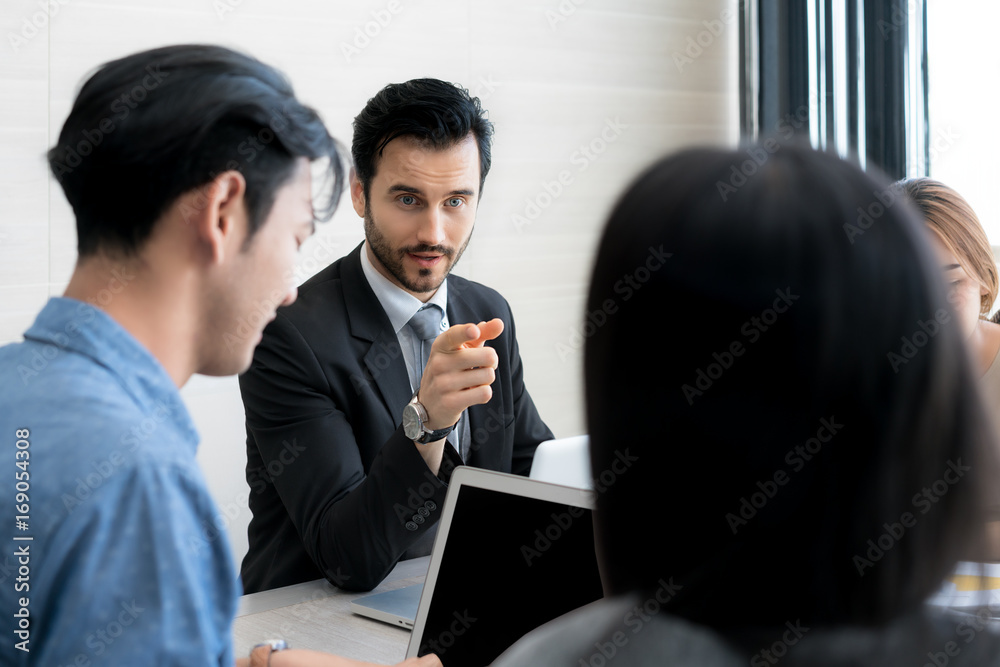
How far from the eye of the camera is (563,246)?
12.9ft

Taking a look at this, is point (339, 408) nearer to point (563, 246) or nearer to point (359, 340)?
point (359, 340)

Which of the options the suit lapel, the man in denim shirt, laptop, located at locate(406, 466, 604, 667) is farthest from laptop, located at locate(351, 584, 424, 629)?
the man in denim shirt

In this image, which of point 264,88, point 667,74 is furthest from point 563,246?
point 264,88

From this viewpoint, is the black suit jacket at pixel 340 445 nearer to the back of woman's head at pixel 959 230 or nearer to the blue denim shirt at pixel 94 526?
the blue denim shirt at pixel 94 526

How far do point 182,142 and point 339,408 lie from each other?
1.07 metres

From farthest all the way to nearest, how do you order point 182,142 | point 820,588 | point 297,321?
point 297,321, point 182,142, point 820,588

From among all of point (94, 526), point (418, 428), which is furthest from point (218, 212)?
point (418, 428)

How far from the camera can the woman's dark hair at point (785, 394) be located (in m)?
0.56

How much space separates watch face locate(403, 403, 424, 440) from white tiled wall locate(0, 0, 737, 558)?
3.06ft

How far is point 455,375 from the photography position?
1.61 meters

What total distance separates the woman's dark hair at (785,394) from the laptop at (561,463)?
1.07 m

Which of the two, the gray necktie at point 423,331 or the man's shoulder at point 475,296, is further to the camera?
the man's shoulder at point 475,296

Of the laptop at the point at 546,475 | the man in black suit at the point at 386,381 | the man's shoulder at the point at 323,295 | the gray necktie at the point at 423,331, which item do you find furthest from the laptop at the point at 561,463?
the man's shoulder at the point at 323,295

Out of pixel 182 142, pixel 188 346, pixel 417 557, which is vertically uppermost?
pixel 182 142
